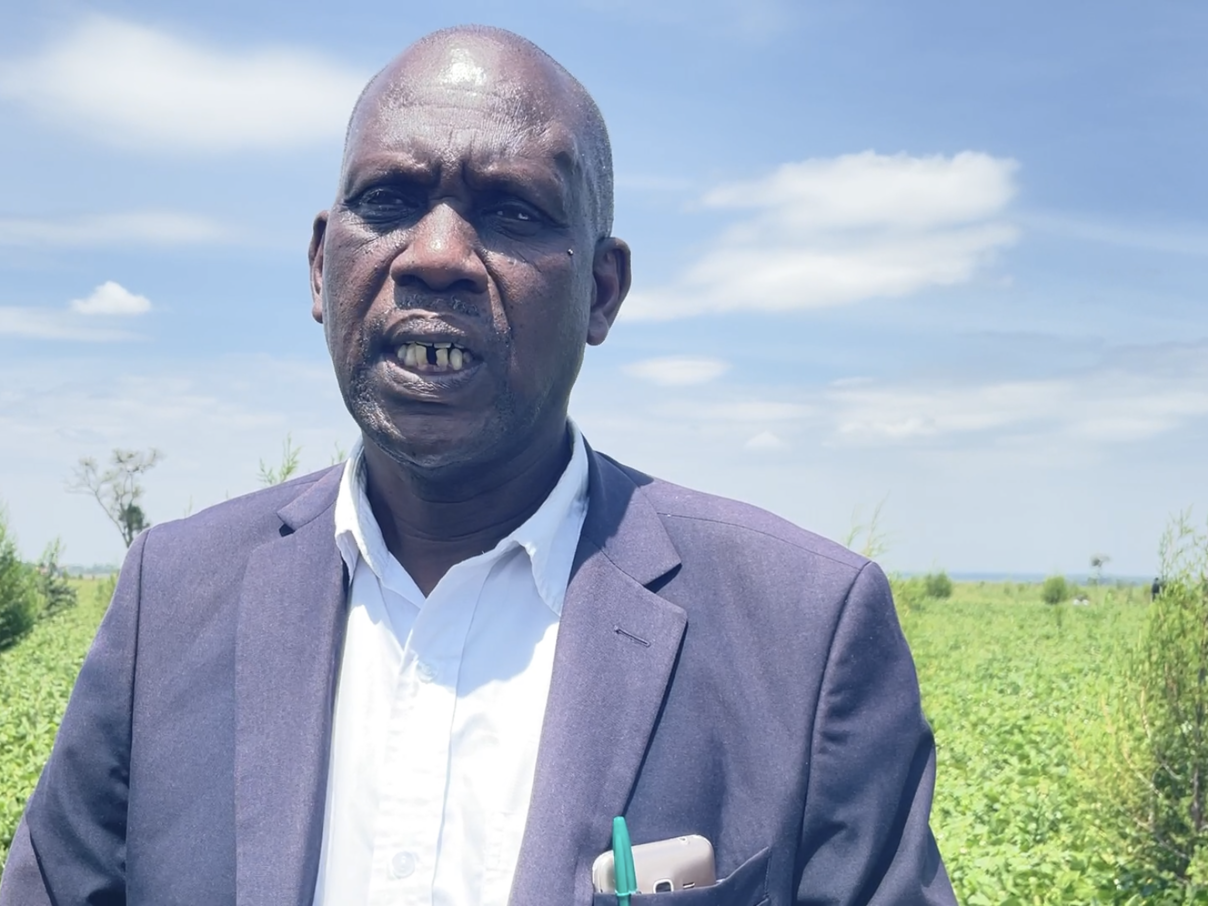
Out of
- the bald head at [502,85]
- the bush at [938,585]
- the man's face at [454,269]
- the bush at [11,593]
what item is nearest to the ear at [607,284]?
the bald head at [502,85]

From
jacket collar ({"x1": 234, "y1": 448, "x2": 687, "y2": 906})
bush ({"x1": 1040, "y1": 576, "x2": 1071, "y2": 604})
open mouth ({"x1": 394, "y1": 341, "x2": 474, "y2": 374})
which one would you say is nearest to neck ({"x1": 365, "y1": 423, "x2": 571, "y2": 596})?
jacket collar ({"x1": 234, "y1": 448, "x2": 687, "y2": 906})

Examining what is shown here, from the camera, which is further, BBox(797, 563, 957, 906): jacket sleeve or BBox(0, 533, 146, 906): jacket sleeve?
BBox(0, 533, 146, 906): jacket sleeve

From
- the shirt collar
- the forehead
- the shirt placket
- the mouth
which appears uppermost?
the forehead

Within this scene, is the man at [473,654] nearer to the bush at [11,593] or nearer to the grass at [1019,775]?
the grass at [1019,775]

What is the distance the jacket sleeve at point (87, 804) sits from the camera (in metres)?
2.01

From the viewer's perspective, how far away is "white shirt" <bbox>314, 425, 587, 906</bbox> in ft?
5.94

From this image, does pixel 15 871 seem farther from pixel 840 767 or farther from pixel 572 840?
pixel 840 767

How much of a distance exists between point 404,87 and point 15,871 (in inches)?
60.9

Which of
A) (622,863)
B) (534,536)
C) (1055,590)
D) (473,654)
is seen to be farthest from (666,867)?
(1055,590)

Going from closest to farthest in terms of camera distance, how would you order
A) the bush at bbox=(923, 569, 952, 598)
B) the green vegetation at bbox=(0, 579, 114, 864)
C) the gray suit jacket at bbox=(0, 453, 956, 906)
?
1. the gray suit jacket at bbox=(0, 453, 956, 906)
2. the green vegetation at bbox=(0, 579, 114, 864)
3. the bush at bbox=(923, 569, 952, 598)

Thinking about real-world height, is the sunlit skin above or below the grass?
above

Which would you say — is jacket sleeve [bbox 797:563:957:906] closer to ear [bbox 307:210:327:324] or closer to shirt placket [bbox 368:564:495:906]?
shirt placket [bbox 368:564:495:906]

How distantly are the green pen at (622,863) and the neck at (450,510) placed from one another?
0.56 metres

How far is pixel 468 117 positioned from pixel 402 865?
4.00ft
